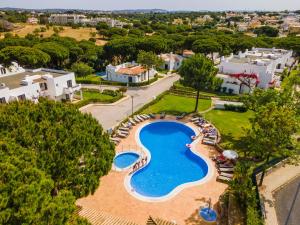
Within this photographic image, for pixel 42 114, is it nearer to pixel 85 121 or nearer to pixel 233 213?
pixel 85 121

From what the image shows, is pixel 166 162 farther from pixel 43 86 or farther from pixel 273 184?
pixel 43 86

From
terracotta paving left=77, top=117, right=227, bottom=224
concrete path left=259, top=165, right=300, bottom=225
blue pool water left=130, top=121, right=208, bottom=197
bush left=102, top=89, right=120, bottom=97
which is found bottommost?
blue pool water left=130, top=121, right=208, bottom=197

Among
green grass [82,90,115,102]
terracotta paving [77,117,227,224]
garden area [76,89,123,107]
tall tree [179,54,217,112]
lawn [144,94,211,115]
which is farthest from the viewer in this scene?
green grass [82,90,115,102]

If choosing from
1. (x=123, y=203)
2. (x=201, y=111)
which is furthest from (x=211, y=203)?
(x=201, y=111)

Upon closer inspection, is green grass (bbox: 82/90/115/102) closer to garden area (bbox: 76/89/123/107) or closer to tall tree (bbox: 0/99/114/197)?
garden area (bbox: 76/89/123/107)

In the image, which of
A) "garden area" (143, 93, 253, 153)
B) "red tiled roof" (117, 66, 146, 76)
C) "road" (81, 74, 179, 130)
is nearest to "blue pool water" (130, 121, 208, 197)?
"garden area" (143, 93, 253, 153)

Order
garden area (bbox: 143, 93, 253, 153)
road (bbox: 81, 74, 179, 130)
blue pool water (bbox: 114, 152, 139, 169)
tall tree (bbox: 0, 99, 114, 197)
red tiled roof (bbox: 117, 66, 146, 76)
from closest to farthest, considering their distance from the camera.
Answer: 1. tall tree (bbox: 0, 99, 114, 197)
2. blue pool water (bbox: 114, 152, 139, 169)
3. garden area (bbox: 143, 93, 253, 153)
4. road (bbox: 81, 74, 179, 130)
5. red tiled roof (bbox: 117, 66, 146, 76)

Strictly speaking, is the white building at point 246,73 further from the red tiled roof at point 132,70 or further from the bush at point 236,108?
the red tiled roof at point 132,70
